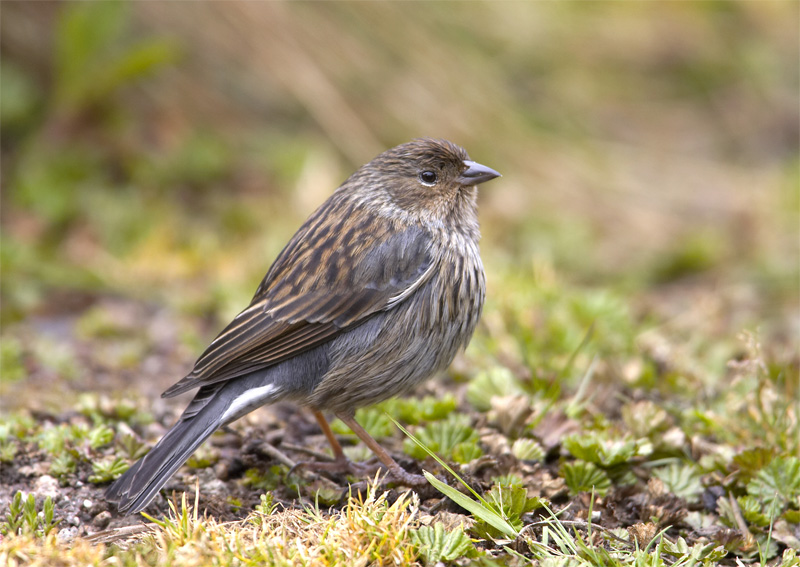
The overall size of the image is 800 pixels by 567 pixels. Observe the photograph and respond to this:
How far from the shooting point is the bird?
12.0 feet

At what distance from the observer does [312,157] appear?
761 cm

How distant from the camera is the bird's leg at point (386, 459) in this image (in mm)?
3535

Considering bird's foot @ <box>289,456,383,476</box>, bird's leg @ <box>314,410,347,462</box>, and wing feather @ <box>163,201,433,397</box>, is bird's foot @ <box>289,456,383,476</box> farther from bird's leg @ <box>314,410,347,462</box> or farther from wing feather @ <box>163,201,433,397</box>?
wing feather @ <box>163,201,433,397</box>

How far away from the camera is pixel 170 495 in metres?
3.57

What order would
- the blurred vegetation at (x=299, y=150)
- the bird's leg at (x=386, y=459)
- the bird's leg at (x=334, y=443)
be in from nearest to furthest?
1. the bird's leg at (x=386, y=459)
2. the bird's leg at (x=334, y=443)
3. the blurred vegetation at (x=299, y=150)

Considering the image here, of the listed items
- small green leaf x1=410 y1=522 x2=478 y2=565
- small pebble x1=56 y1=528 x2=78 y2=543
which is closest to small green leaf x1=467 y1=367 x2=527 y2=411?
small green leaf x1=410 y1=522 x2=478 y2=565

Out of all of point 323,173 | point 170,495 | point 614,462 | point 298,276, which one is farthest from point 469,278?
point 323,173

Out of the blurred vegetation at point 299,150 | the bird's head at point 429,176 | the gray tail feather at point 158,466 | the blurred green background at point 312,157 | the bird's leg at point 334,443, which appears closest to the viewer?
the gray tail feather at point 158,466

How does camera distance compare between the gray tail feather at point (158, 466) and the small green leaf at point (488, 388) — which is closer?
the gray tail feather at point (158, 466)

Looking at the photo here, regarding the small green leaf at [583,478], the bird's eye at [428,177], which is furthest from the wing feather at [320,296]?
the small green leaf at [583,478]

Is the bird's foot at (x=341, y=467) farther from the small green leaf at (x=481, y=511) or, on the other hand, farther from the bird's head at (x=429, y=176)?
the bird's head at (x=429, y=176)

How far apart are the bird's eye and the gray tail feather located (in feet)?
5.03

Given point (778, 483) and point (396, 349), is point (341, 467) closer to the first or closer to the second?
point (396, 349)

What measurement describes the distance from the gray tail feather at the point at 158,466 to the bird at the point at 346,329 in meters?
0.01
